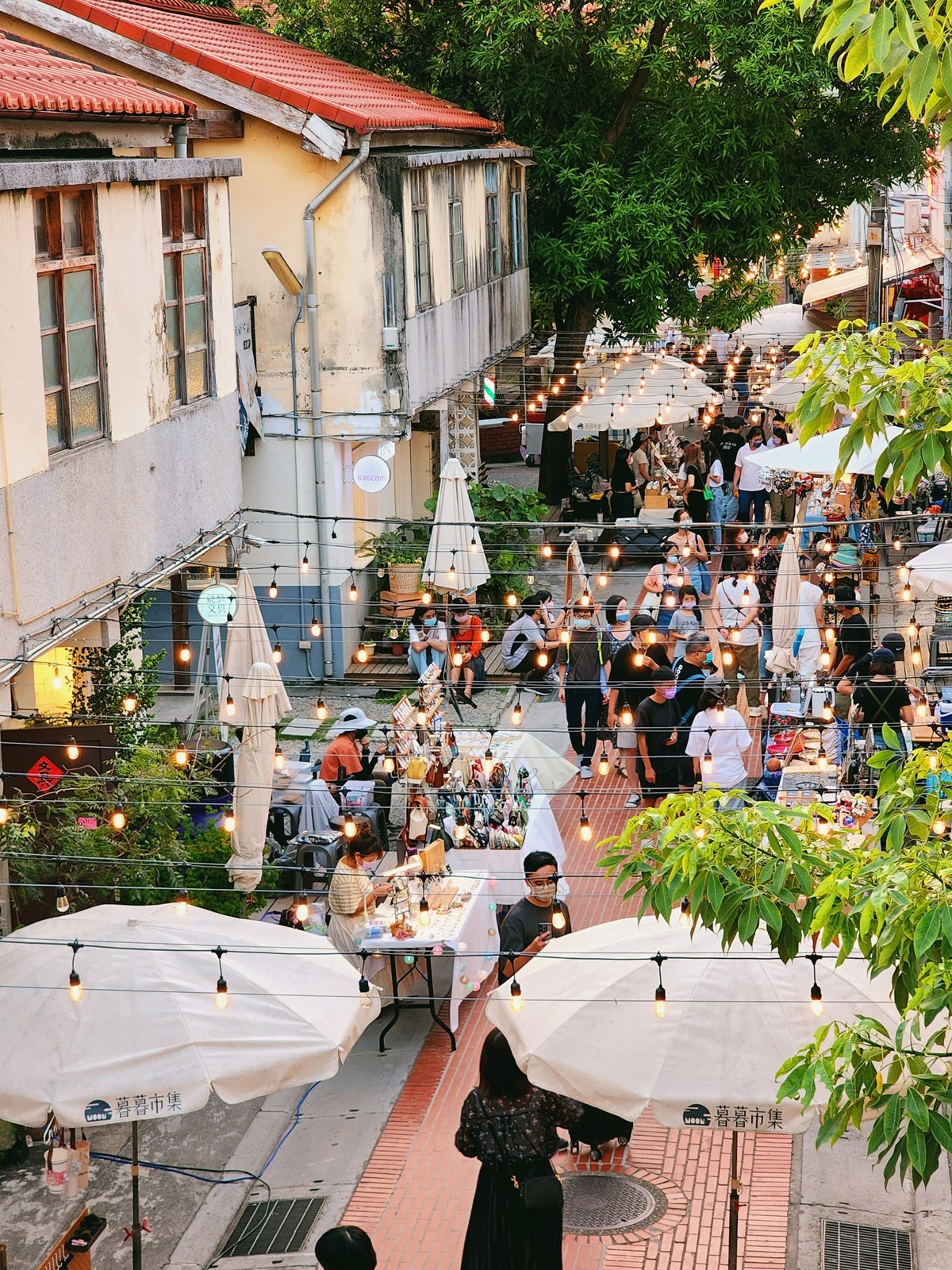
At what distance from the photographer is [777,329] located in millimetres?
41312

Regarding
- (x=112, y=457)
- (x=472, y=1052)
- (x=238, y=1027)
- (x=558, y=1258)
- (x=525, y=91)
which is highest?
(x=525, y=91)

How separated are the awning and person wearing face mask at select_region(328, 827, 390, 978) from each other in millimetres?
24833

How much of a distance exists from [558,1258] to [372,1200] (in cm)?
196

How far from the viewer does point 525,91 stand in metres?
28.0

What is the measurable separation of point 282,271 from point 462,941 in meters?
10.8

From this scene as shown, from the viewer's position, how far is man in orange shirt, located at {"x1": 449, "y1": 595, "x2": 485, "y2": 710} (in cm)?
1961

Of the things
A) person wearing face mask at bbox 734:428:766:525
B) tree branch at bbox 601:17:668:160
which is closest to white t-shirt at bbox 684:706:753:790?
person wearing face mask at bbox 734:428:766:525

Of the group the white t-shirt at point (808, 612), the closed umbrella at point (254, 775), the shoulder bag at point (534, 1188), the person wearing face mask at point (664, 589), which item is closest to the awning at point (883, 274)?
the person wearing face mask at point (664, 589)

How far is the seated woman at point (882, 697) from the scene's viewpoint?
14.5 m

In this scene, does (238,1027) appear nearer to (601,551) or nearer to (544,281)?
(601,551)

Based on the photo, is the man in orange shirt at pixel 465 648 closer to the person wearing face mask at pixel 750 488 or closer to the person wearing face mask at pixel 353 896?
the person wearing face mask at pixel 353 896

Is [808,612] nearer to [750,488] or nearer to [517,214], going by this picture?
[750,488]

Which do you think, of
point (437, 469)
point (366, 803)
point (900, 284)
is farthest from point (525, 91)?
point (366, 803)

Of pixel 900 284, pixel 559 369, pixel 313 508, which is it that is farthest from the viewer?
pixel 900 284
